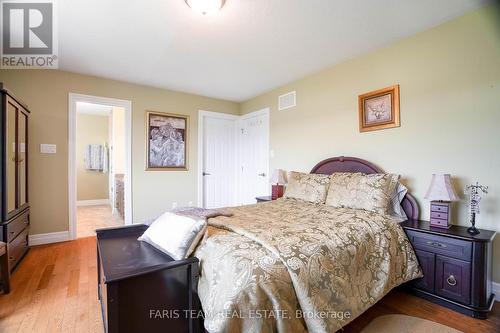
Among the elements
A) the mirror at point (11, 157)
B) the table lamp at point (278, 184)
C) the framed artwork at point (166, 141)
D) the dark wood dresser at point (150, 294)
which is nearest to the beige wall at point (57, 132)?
the framed artwork at point (166, 141)

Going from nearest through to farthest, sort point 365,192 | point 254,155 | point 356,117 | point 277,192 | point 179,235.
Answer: point 179,235 → point 365,192 → point 356,117 → point 277,192 → point 254,155

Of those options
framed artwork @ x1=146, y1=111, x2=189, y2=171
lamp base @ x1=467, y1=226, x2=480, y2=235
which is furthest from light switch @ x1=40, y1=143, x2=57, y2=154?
lamp base @ x1=467, y1=226, x2=480, y2=235

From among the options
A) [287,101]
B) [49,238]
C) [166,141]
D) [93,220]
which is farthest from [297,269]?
[93,220]

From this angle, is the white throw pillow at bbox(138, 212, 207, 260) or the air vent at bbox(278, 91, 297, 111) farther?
the air vent at bbox(278, 91, 297, 111)

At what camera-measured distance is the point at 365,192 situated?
2285 millimetres

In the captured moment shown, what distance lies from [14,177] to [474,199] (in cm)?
438

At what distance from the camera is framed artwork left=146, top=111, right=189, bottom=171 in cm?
405

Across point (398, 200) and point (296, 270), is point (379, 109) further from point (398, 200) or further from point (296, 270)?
point (296, 270)

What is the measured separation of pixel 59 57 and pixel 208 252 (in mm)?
3181

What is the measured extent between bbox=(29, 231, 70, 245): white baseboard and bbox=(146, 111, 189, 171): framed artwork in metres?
1.46

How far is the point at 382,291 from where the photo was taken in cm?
169

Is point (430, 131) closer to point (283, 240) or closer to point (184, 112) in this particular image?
point (283, 240)

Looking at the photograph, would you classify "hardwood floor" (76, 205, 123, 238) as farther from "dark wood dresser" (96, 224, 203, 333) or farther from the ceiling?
"dark wood dresser" (96, 224, 203, 333)

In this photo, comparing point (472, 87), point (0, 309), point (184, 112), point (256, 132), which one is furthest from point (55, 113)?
point (472, 87)
